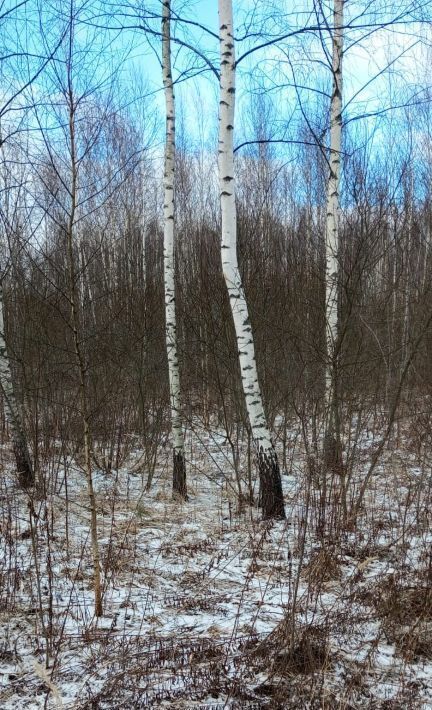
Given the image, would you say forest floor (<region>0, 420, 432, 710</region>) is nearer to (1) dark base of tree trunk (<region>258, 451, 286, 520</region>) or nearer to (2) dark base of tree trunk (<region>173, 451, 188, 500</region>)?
(1) dark base of tree trunk (<region>258, 451, 286, 520</region>)

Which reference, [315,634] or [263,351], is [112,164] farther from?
[315,634]

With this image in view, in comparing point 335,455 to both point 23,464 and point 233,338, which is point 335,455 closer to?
point 233,338

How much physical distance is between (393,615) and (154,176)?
1611 centimetres

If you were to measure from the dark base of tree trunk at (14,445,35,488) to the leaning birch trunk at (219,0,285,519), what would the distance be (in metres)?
2.69

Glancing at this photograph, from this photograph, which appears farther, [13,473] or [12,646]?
[13,473]

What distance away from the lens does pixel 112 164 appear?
15.0 m

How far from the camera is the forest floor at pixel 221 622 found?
2.33m

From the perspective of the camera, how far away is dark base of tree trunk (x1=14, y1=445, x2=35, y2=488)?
5.74m

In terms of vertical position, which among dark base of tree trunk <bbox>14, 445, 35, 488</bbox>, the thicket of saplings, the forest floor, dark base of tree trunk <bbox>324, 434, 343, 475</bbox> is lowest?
the forest floor

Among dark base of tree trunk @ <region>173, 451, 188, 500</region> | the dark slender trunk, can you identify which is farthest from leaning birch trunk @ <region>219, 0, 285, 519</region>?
the dark slender trunk

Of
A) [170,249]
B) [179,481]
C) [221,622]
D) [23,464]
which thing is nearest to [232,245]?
[170,249]

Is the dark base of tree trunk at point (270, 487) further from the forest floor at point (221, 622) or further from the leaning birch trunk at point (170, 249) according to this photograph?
the leaning birch trunk at point (170, 249)

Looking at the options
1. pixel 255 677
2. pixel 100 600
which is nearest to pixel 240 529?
pixel 100 600

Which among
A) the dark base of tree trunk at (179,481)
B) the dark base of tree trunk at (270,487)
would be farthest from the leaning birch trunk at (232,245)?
the dark base of tree trunk at (179,481)
